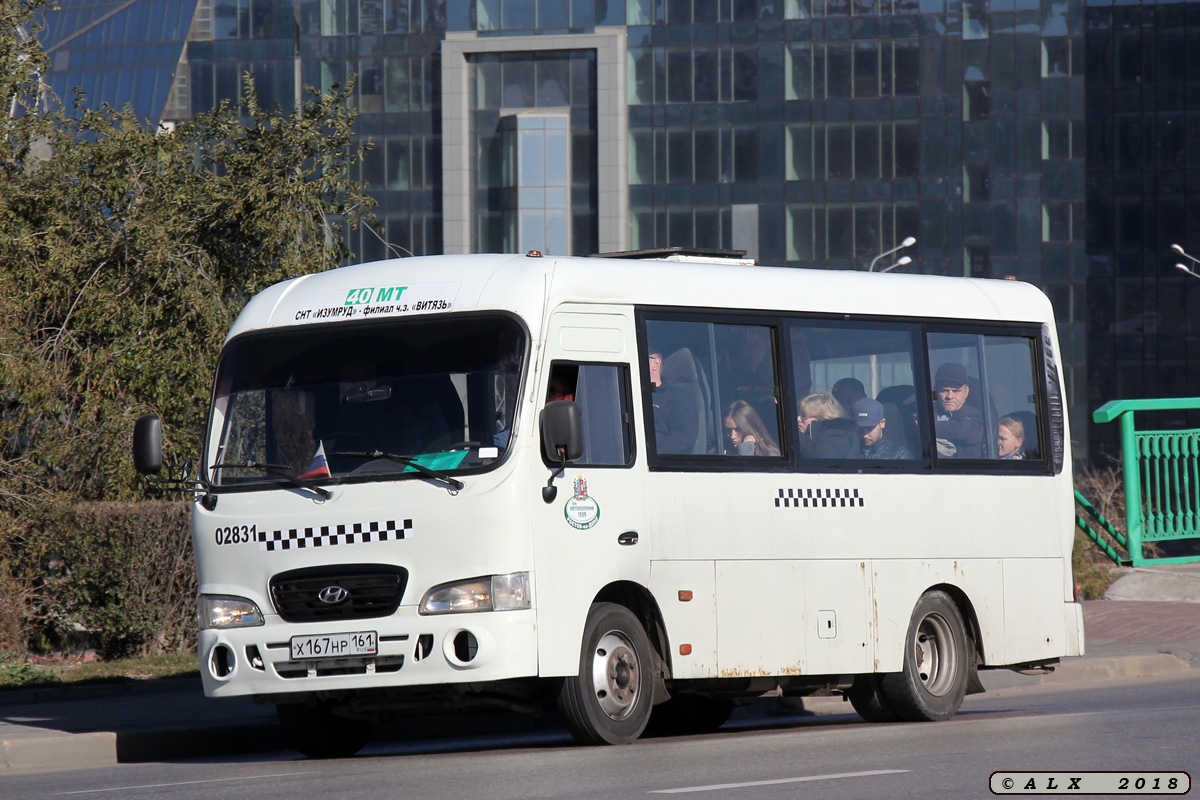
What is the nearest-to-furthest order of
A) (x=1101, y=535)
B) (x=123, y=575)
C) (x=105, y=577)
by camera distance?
(x=123, y=575)
(x=105, y=577)
(x=1101, y=535)

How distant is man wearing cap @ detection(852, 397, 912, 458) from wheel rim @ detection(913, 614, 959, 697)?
121cm

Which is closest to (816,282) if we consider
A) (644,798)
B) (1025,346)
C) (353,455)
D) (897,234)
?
(1025,346)

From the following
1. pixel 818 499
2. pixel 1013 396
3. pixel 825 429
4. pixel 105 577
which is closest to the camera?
Answer: pixel 818 499

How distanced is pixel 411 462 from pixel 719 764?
245cm

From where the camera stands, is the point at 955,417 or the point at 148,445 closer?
the point at 148,445

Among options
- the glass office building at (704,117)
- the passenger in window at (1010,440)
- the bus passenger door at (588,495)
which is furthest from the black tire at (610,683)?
the glass office building at (704,117)

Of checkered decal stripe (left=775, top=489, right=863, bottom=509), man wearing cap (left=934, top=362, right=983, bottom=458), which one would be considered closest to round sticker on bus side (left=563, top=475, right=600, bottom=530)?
checkered decal stripe (left=775, top=489, right=863, bottom=509)

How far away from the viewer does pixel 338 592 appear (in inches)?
409

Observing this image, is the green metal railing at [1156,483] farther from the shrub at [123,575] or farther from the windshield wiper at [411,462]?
the windshield wiper at [411,462]

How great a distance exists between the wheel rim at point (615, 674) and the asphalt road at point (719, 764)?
12.1 inches

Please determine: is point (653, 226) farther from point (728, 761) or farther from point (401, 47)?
point (728, 761)

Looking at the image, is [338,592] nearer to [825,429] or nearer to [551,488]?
[551,488]

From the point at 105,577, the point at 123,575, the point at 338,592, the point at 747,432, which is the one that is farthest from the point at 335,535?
the point at 105,577

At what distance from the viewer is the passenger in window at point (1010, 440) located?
1348cm
